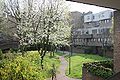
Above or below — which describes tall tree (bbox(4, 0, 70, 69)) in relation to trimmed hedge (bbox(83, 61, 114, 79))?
above

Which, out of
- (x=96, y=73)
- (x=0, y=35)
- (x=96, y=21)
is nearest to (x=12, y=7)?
(x=0, y=35)

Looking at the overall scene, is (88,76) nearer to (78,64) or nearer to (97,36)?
(78,64)

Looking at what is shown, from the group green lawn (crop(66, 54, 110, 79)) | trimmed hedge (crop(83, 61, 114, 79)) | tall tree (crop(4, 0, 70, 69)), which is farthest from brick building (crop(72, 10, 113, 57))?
trimmed hedge (crop(83, 61, 114, 79))

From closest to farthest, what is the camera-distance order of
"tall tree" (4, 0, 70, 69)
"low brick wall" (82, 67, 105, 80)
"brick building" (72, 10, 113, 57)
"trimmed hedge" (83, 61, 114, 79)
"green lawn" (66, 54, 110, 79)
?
"trimmed hedge" (83, 61, 114, 79), "low brick wall" (82, 67, 105, 80), "tall tree" (4, 0, 70, 69), "green lawn" (66, 54, 110, 79), "brick building" (72, 10, 113, 57)

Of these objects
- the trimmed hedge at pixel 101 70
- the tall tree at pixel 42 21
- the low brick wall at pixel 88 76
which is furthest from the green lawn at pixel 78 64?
the trimmed hedge at pixel 101 70

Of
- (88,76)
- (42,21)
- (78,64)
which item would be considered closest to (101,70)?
(88,76)

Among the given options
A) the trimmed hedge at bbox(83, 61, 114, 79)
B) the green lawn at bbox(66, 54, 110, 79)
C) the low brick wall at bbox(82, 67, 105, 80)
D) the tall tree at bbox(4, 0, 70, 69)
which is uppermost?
the tall tree at bbox(4, 0, 70, 69)

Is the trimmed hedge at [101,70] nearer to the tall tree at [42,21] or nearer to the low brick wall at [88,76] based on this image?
the low brick wall at [88,76]

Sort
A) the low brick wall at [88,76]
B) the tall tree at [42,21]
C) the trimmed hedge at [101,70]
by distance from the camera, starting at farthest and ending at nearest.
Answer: the tall tree at [42,21] < the low brick wall at [88,76] < the trimmed hedge at [101,70]

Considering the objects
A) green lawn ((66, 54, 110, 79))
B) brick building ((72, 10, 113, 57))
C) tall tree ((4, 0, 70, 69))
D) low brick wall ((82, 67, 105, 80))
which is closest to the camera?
low brick wall ((82, 67, 105, 80))

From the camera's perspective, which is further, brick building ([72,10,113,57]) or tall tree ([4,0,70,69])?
brick building ([72,10,113,57])

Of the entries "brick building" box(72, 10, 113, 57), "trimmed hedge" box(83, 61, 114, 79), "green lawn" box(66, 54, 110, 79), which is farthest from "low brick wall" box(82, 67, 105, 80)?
"brick building" box(72, 10, 113, 57)

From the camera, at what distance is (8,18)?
3688cm

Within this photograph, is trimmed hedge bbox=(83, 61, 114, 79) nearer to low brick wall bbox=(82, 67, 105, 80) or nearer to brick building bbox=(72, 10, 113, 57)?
low brick wall bbox=(82, 67, 105, 80)
